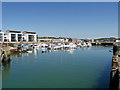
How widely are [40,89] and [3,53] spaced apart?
12.6 m

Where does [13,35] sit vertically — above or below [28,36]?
below

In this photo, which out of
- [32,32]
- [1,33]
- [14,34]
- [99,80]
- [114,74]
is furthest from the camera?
[32,32]

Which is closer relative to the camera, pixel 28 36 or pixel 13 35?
pixel 13 35

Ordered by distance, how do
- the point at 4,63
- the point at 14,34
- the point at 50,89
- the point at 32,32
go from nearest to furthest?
the point at 50,89 < the point at 4,63 < the point at 14,34 < the point at 32,32

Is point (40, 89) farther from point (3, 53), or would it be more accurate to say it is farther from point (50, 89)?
point (3, 53)

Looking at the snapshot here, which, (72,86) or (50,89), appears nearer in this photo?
(50,89)

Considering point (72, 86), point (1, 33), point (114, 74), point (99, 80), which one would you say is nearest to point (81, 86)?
point (72, 86)

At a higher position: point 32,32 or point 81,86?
point 32,32

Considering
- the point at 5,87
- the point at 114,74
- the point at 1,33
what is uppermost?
the point at 1,33

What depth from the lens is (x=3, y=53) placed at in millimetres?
17859

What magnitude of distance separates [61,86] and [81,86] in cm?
182

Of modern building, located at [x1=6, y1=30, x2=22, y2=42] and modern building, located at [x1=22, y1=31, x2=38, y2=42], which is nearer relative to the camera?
modern building, located at [x1=6, y1=30, x2=22, y2=42]

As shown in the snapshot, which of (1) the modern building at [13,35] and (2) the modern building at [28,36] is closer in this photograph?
(1) the modern building at [13,35]

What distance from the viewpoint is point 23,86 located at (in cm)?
934
